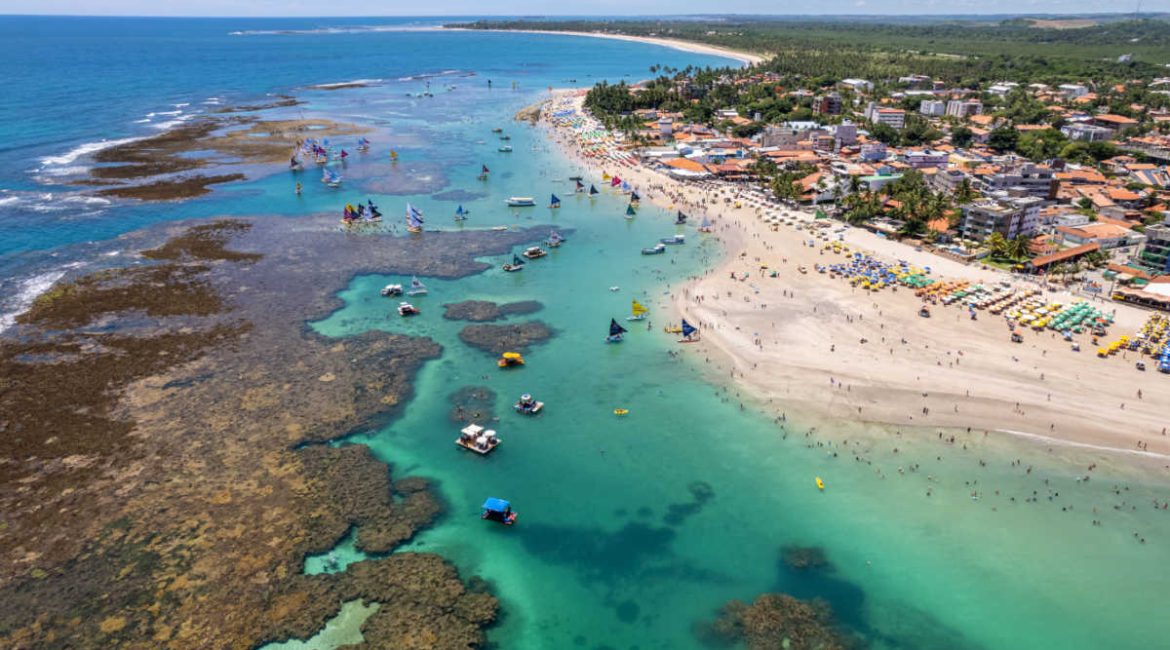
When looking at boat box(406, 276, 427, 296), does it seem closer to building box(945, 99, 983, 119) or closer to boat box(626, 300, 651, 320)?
boat box(626, 300, 651, 320)

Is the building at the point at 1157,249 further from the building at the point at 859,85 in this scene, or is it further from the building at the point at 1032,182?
the building at the point at 859,85

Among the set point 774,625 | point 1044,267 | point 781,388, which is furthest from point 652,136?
point 774,625

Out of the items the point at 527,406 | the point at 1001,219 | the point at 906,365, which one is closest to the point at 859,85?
the point at 1001,219

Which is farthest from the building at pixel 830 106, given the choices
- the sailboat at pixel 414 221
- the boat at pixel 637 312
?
the boat at pixel 637 312

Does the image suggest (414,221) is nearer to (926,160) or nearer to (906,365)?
(906,365)

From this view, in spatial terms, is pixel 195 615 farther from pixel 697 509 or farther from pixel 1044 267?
pixel 1044 267

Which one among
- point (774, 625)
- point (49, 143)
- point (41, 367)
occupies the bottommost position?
point (774, 625)

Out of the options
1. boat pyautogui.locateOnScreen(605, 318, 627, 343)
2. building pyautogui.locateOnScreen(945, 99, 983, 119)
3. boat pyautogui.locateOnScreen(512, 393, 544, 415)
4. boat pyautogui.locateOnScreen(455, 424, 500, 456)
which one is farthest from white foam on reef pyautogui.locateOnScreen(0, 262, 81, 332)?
building pyautogui.locateOnScreen(945, 99, 983, 119)
